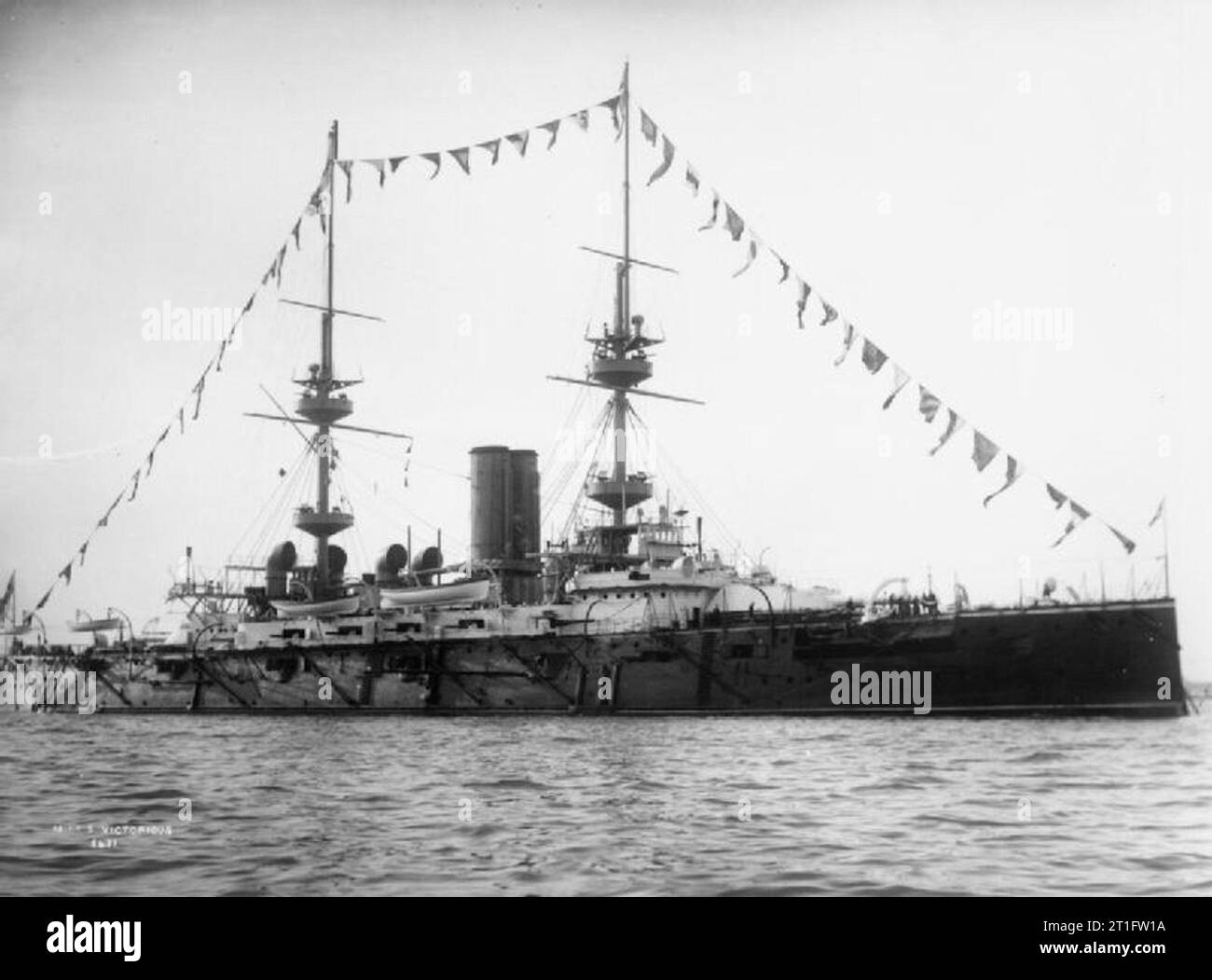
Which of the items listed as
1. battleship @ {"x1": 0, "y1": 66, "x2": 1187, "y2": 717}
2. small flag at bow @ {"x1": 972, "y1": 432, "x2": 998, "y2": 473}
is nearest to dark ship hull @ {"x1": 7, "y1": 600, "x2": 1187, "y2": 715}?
battleship @ {"x1": 0, "y1": 66, "x2": 1187, "y2": 717}

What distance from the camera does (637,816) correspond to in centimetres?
1728

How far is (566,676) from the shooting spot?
37469 mm

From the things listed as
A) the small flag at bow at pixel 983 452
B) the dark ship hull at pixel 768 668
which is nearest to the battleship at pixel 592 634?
the dark ship hull at pixel 768 668

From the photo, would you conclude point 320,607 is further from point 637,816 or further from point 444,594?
point 637,816

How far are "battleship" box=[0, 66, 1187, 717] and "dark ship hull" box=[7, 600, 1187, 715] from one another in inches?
1.7

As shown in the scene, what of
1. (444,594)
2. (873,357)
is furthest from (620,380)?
(873,357)

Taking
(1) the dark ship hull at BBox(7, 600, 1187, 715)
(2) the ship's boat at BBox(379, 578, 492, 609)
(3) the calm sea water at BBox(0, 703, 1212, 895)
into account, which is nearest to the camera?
(3) the calm sea water at BBox(0, 703, 1212, 895)

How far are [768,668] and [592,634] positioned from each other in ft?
17.0

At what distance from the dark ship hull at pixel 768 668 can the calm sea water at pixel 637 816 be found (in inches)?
115

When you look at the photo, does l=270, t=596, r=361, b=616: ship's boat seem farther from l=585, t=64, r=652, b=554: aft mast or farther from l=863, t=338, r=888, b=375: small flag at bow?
l=863, t=338, r=888, b=375: small flag at bow

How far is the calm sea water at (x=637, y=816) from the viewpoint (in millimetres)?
13656

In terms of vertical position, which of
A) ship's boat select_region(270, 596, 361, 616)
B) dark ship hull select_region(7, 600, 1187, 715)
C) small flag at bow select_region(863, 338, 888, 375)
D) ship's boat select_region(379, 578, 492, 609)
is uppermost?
small flag at bow select_region(863, 338, 888, 375)

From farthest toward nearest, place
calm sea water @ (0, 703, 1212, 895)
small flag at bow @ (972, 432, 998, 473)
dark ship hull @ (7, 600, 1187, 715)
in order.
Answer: dark ship hull @ (7, 600, 1187, 715)
small flag at bow @ (972, 432, 998, 473)
calm sea water @ (0, 703, 1212, 895)

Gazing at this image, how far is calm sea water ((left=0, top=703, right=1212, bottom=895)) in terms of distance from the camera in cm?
1366
